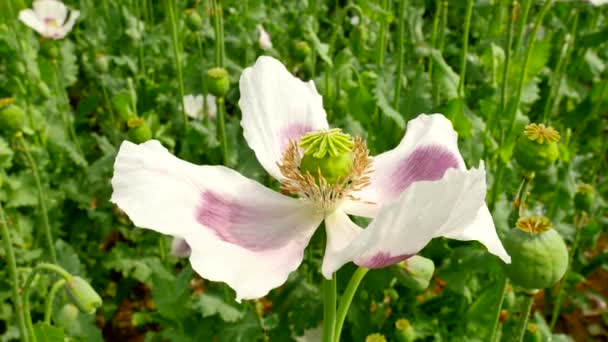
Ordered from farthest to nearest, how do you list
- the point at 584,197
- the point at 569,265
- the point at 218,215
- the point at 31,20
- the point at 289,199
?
the point at 31,20, the point at 569,265, the point at 584,197, the point at 289,199, the point at 218,215

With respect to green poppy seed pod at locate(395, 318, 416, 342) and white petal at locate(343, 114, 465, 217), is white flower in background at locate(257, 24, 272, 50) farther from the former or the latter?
white petal at locate(343, 114, 465, 217)

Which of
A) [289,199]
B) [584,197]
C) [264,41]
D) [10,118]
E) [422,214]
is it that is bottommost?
[584,197]

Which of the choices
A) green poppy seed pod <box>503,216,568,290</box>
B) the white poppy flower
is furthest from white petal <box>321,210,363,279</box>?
green poppy seed pod <box>503,216,568,290</box>

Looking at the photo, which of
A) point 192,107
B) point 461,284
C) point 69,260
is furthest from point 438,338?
point 192,107

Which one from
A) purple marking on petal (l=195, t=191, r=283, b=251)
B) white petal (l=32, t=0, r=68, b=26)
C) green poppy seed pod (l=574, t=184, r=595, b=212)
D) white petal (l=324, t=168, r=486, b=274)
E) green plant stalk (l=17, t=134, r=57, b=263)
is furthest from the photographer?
white petal (l=32, t=0, r=68, b=26)

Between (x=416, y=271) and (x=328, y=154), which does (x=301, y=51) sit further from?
(x=328, y=154)

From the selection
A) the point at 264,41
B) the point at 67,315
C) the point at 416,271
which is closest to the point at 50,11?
the point at 264,41

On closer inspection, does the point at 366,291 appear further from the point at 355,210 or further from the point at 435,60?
the point at 355,210
